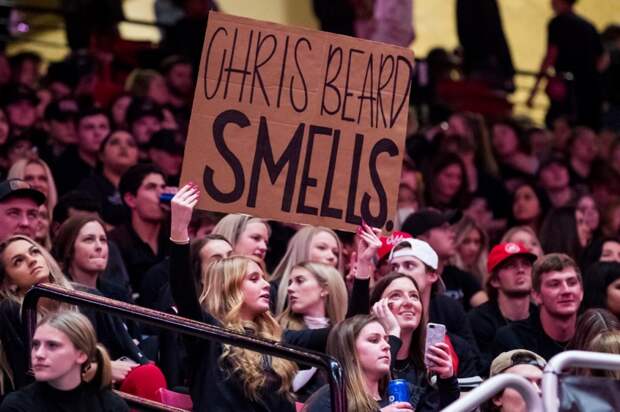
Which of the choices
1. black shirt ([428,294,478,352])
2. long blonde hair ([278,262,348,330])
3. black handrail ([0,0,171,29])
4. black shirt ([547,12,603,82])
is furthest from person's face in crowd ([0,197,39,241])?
black shirt ([547,12,603,82])

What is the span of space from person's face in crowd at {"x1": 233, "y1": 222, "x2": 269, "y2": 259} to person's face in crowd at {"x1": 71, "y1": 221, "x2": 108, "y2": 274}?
773mm

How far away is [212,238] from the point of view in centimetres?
893

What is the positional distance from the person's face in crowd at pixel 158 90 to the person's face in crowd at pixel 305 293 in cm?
603

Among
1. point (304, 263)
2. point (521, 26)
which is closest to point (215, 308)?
point (304, 263)

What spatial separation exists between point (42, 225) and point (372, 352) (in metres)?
2.94

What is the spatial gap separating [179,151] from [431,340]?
511 centimetres

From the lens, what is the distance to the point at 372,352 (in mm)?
→ 7500

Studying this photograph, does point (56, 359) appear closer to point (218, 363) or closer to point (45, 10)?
point (218, 363)

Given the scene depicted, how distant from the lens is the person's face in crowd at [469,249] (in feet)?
38.0

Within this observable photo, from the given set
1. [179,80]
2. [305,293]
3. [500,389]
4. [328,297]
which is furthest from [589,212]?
[500,389]

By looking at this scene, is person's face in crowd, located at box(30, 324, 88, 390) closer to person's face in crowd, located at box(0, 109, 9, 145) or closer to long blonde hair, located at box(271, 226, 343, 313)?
long blonde hair, located at box(271, 226, 343, 313)

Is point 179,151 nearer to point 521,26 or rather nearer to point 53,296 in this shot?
point 53,296

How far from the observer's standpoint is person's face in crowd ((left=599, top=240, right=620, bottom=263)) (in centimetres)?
1112

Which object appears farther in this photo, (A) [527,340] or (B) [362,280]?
(A) [527,340]
